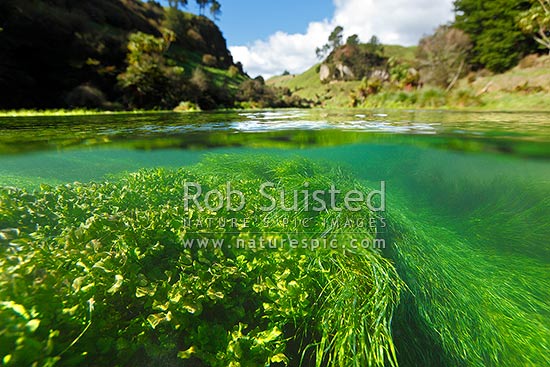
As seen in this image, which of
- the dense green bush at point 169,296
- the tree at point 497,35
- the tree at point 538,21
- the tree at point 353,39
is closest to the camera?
the dense green bush at point 169,296

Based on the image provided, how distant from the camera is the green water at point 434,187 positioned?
2.42m

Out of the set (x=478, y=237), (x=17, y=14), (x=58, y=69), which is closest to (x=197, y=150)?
(x=478, y=237)

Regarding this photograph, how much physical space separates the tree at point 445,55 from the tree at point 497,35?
1.42 m

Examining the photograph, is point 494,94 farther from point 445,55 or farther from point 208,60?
point 208,60

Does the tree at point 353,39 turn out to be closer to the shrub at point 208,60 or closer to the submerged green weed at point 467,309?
the shrub at point 208,60

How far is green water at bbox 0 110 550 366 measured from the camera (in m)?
2.42

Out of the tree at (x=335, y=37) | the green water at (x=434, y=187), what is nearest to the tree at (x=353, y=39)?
the tree at (x=335, y=37)

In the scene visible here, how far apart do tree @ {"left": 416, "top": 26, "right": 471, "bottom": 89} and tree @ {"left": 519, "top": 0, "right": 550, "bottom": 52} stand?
207 inches

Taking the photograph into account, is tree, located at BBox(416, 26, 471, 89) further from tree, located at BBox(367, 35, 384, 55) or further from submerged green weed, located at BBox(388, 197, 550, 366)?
tree, located at BBox(367, 35, 384, 55)

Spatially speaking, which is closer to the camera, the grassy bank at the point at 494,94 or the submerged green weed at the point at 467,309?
the submerged green weed at the point at 467,309

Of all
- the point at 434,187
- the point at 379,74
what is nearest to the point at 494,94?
the point at 434,187

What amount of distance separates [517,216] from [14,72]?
94.0ft

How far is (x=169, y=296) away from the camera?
1.92m

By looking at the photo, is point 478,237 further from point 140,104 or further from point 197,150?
point 140,104
